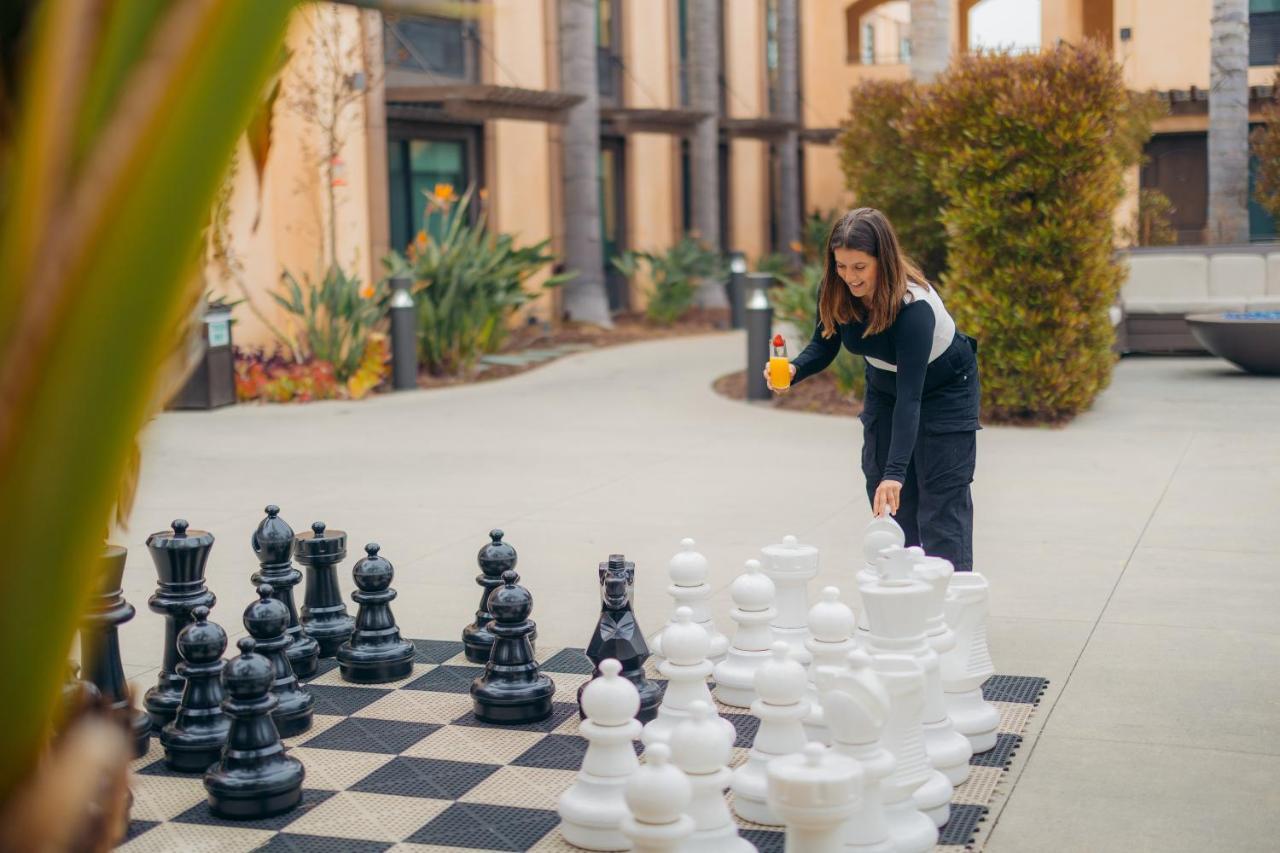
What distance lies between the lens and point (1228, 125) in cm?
1930

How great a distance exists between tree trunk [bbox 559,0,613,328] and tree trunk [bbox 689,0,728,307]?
3127 mm

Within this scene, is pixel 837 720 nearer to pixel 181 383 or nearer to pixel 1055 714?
pixel 1055 714

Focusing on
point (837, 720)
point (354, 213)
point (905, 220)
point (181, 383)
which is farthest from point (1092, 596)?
point (354, 213)

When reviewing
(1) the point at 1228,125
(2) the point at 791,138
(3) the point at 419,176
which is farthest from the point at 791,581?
(2) the point at 791,138

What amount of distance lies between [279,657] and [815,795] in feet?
5.82

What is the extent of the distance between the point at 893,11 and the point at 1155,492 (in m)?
44.2

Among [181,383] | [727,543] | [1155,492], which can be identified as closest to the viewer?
[181,383]

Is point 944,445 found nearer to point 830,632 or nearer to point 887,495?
point 887,495

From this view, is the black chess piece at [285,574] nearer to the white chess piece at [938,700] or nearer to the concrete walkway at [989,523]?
the concrete walkway at [989,523]

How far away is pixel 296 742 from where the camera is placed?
4043 millimetres

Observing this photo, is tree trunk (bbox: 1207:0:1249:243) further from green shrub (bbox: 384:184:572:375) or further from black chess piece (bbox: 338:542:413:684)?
black chess piece (bbox: 338:542:413:684)

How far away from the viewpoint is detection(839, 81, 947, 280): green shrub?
12.9 metres

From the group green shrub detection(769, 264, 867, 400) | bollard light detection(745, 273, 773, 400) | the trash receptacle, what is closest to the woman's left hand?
green shrub detection(769, 264, 867, 400)

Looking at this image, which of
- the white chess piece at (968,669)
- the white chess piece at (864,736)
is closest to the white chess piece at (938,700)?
the white chess piece at (968,669)
